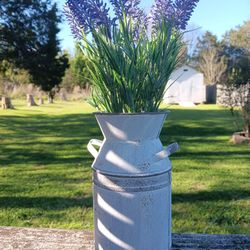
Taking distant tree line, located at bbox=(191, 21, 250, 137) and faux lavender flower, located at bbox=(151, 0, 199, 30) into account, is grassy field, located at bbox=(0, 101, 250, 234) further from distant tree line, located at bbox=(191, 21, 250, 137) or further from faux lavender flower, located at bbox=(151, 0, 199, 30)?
distant tree line, located at bbox=(191, 21, 250, 137)

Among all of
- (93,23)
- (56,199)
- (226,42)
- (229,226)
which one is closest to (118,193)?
(93,23)

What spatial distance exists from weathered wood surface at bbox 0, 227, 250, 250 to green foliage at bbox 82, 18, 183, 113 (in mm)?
730

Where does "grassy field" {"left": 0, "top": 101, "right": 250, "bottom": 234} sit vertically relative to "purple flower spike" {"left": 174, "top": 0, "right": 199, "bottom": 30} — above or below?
below

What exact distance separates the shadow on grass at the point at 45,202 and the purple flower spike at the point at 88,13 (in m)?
2.63

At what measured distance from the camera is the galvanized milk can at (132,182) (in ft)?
4.32

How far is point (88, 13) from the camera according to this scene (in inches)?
51.3

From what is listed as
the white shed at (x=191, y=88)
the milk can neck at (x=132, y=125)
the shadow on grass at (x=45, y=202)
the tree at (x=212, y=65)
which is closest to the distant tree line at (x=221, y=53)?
the tree at (x=212, y=65)

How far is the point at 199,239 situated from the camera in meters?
1.79

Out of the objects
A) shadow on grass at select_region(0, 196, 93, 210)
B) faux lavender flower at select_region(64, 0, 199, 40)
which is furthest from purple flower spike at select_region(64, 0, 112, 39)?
shadow on grass at select_region(0, 196, 93, 210)

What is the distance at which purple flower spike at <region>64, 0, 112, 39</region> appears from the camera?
50.7 inches

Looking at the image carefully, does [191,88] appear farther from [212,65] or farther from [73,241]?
[73,241]

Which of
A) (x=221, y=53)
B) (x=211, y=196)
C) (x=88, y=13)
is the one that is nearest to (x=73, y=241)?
(x=88, y=13)

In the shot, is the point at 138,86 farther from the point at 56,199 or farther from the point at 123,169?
the point at 56,199

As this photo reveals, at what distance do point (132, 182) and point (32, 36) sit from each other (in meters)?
10.1
